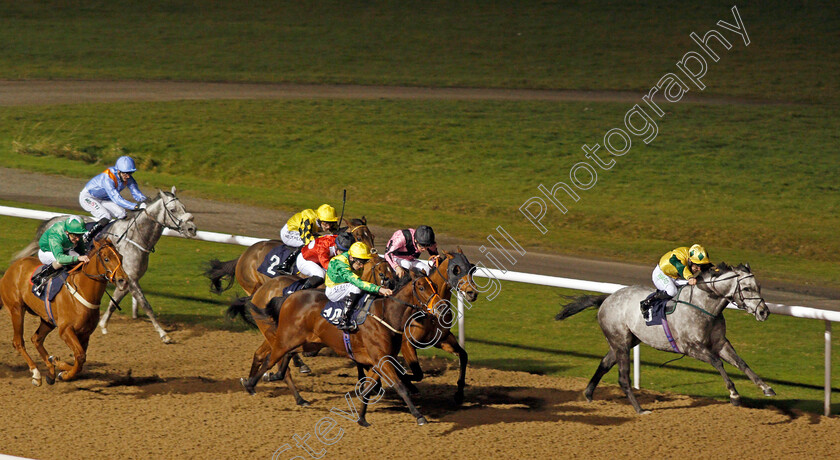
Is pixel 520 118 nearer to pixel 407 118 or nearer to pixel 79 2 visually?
pixel 407 118

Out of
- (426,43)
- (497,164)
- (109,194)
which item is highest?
(426,43)

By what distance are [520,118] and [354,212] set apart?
812cm

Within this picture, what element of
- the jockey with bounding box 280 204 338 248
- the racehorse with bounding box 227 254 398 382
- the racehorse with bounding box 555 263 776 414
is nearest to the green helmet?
the racehorse with bounding box 227 254 398 382

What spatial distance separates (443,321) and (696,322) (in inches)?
84.0

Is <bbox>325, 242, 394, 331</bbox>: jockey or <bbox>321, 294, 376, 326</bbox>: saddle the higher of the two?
<bbox>325, 242, 394, 331</bbox>: jockey

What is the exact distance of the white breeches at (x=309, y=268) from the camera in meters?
10.2

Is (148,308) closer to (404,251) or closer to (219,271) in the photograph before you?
(219,271)

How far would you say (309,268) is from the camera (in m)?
10.2

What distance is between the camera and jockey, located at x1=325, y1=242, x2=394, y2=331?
339 inches

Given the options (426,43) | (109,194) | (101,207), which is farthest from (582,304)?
(426,43)

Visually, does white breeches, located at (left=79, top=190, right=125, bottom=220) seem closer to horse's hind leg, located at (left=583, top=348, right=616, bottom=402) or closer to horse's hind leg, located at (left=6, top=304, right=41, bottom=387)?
horse's hind leg, located at (left=6, top=304, right=41, bottom=387)

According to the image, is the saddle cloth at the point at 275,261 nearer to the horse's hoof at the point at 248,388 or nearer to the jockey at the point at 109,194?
the horse's hoof at the point at 248,388

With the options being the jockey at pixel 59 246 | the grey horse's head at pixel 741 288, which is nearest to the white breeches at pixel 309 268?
the jockey at pixel 59 246

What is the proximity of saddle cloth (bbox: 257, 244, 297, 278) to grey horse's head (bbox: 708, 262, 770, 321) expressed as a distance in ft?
13.6
